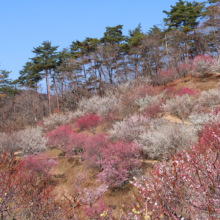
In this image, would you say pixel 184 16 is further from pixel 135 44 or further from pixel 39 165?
pixel 39 165

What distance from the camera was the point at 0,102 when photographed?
30734 mm

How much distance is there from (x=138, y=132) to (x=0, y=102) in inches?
1104

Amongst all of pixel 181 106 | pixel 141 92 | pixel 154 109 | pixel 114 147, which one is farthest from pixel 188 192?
pixel 141 92

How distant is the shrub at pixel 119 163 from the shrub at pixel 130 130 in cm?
183

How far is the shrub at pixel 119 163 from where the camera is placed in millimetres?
9805

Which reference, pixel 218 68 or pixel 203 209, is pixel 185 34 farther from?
pixel 203 209

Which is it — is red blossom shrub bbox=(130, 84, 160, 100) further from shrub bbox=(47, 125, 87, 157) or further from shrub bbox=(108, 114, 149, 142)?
shrub bbox=(47, 125, 87, 157)

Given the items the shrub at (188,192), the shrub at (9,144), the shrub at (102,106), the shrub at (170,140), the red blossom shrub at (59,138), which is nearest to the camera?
the shrub at (188,192)

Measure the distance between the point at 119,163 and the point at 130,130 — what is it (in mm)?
3446

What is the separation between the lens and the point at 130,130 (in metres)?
13.0

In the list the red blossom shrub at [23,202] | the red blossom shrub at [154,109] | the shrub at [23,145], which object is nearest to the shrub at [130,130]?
the red blossom shrub at [154,109]

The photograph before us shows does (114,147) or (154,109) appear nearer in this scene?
(114,147)

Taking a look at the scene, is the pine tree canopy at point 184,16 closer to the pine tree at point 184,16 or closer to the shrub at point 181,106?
the pine tree at point 184,16

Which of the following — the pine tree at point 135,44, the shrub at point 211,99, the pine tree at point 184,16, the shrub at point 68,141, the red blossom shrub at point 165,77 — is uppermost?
the pine tree at point 184,16
